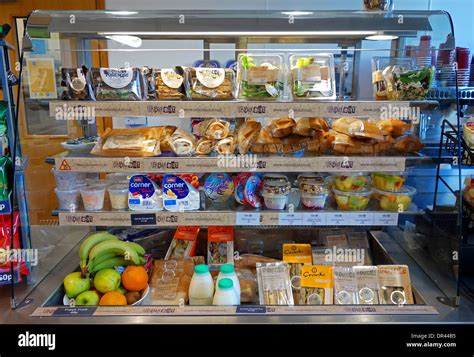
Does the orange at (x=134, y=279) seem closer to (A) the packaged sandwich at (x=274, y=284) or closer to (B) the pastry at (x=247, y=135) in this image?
(A) the packaged sandwich at (x=274, y=284)

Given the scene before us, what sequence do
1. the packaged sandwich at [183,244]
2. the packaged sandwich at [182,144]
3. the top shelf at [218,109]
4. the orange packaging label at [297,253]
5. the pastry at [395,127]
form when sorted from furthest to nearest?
the packaged sandwich at [183,244] → the orange packaging label at [297,253] → the pastry at [395,127] → the packaged sandwich at [182,144] → the top shelf at [218,109]

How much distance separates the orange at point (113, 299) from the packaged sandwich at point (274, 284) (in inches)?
22.4

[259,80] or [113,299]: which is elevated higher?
[259,80]

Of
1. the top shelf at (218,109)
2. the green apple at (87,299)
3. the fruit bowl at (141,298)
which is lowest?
the fruit bowl at (141,298)

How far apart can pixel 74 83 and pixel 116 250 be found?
747mm

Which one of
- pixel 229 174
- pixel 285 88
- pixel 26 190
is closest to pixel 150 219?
pixel 229 174

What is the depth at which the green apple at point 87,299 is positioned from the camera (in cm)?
165

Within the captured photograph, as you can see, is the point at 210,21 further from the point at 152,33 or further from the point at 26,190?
the point at 26,190

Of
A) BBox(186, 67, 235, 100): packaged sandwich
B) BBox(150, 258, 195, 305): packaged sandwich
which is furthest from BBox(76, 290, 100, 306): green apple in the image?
BBox(186, 67, 235, 100): packaged sandwich

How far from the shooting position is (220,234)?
2.01 meters

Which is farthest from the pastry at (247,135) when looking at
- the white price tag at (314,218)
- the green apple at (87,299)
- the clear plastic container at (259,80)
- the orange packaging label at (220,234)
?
the green apple at (87,299)

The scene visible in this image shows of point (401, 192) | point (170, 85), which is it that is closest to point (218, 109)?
point (170, 85)

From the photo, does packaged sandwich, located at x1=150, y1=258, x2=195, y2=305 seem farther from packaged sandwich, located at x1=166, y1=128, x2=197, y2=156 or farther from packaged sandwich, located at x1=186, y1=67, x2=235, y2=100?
packaged sandwich, located at x1=186, y1=67, x2=235, y2=100

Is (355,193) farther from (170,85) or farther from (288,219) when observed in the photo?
(170,85)
